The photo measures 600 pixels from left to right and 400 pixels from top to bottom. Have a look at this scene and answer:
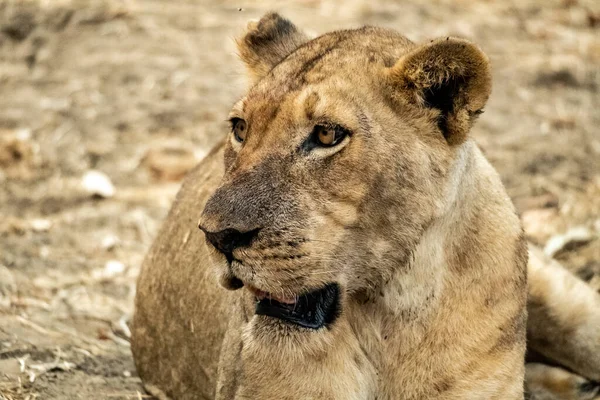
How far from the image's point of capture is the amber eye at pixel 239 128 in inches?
121

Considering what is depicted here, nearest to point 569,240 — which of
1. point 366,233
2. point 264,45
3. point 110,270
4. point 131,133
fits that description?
point 110,270

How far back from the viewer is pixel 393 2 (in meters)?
8.85

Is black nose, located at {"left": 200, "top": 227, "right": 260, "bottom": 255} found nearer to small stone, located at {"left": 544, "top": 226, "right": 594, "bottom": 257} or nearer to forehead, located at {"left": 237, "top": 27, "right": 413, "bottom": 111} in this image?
forehead, located at {"left": 237, "top": 27, "right": 413, "bottom": 111}

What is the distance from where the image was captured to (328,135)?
285 cm

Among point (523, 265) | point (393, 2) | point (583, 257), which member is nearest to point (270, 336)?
point (523, 265)

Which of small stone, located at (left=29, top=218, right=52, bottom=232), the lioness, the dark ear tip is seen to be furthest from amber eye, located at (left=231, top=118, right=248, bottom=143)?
small stone, located at (left=29, top=218, right=52, bottom=232)

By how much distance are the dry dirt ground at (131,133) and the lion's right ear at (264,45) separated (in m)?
1.20

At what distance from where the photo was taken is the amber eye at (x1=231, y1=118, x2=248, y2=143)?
306 centimetres

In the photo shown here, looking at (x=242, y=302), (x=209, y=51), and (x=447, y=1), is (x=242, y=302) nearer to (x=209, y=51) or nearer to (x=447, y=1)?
(x=209, y=51)

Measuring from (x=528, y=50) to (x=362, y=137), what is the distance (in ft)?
18.7

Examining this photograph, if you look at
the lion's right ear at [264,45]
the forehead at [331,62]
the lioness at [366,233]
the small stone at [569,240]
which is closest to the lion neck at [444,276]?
the lioness at [366,233]

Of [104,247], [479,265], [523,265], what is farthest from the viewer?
[104,247]

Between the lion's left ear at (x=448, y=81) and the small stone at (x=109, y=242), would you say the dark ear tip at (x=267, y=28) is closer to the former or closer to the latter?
the lion's left ear at (x=448, y=81)

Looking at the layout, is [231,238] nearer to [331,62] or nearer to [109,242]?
[331,62]
